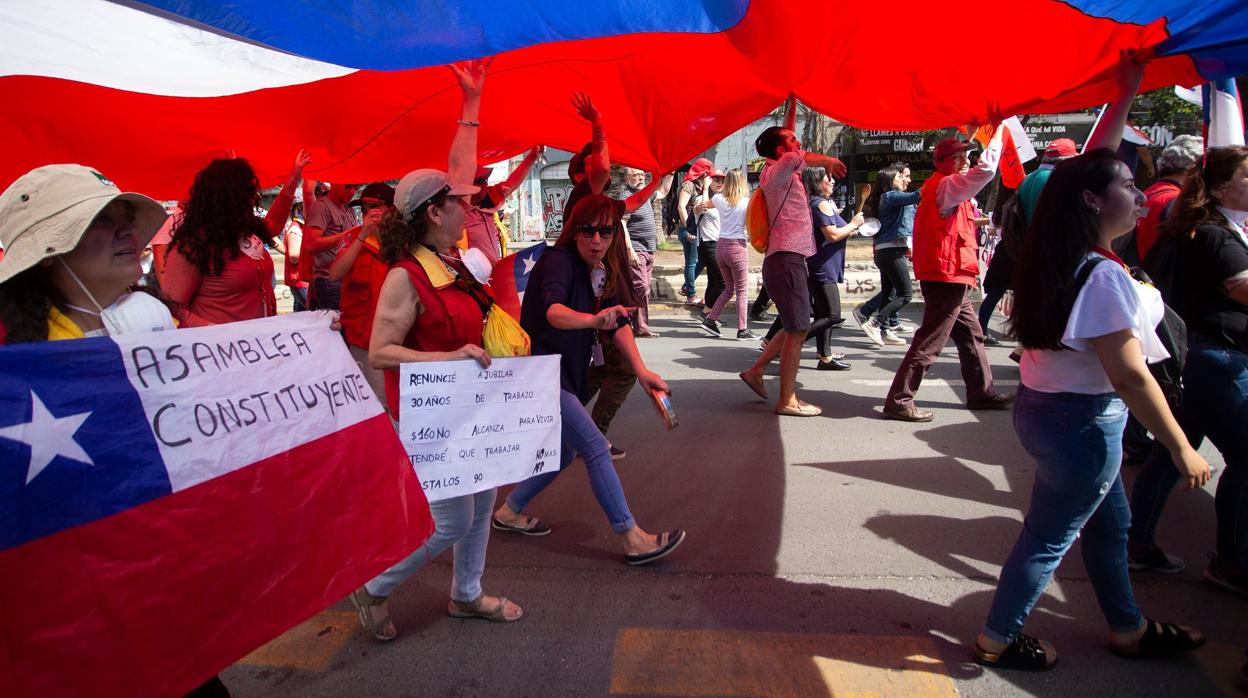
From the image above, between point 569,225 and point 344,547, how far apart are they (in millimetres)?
1760

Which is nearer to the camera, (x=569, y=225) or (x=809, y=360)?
(x=569, y=225)

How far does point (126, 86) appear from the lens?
9.90ft

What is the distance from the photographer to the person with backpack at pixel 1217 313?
2.96 m

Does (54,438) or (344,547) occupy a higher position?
(54,438)

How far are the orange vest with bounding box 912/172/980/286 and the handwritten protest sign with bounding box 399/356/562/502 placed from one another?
3.45 meters

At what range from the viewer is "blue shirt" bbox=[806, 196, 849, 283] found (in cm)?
669

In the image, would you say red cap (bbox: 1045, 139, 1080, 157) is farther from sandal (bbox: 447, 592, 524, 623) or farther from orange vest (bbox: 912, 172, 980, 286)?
sandal (bbox: 447, 592, 524, 623)

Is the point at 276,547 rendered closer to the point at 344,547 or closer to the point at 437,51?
the point at 344,547

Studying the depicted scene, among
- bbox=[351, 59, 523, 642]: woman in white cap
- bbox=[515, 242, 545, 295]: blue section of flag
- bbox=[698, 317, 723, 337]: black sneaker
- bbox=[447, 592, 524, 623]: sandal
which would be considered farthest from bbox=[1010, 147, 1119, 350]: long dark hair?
bbox=[698, 317, 723, 337]: black sneaker

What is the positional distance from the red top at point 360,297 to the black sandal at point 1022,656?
10.4 feet

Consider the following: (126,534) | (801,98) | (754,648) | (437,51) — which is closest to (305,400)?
(126,534)

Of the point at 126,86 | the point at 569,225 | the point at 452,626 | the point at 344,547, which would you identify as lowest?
the point at 452,626

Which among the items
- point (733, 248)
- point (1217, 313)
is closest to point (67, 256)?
point (1217, 313)

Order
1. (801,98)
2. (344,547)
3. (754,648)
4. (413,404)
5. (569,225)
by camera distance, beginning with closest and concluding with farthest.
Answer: (344,547)
(413,404)
(754,648)
(569,225)
(801,98)
